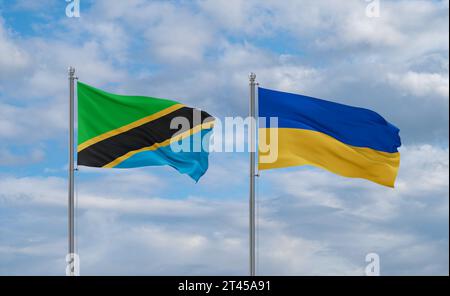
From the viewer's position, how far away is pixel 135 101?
76.9ft

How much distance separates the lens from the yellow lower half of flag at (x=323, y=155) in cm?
2266

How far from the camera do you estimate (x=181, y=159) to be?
76.0 ft

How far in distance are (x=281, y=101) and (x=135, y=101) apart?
462 cm

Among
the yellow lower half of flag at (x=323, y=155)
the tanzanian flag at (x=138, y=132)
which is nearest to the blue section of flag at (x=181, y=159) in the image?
the tanzanian flag at (x=138, y=132)

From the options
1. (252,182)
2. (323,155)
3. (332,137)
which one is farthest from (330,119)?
(252,182)

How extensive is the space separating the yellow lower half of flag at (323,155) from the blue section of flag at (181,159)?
6.05 feet

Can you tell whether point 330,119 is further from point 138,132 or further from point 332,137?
point 138,132

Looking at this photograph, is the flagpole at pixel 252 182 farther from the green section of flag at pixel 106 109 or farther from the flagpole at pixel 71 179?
the flagpole at pixel 71 179

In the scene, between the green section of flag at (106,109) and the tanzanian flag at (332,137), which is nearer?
the tanzanian flag at (332,137)

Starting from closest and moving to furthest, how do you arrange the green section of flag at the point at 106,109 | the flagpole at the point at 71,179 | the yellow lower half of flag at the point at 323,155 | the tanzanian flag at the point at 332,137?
the flagpole at the point at 71,179
the yellow lower half of flag at the point at 323,155
the tanzanian flag at the point at 332,137
the green section of flag at the point at 106,109

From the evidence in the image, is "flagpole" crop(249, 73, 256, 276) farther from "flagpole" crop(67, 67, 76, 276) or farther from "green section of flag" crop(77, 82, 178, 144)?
"flagpole" crop(67, 67, 76, 276)

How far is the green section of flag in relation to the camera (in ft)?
76.2
